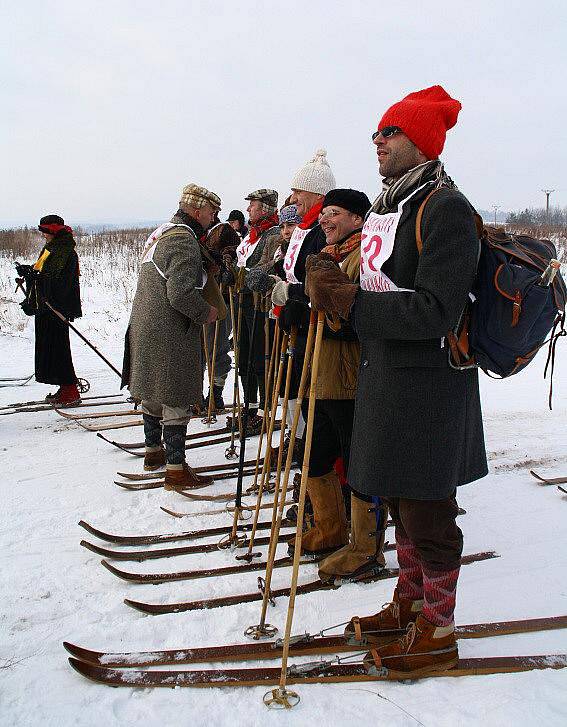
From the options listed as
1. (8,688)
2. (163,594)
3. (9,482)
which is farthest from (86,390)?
(8,688)

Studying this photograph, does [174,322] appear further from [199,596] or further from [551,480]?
[551,480]

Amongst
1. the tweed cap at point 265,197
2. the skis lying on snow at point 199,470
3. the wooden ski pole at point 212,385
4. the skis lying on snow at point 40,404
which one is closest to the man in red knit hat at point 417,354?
the skis lying on snow at point 199,470

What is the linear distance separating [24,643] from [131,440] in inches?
106

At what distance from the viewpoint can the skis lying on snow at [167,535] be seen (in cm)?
305

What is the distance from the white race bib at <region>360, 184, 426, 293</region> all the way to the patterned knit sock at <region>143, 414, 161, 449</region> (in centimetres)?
240

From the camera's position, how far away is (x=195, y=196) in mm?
3766

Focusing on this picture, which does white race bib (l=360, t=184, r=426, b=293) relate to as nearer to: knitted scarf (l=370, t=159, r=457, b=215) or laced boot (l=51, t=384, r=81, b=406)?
knitted scarf (l=370, t=159, r=457, b=215)

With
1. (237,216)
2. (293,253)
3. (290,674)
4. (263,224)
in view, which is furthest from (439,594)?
(237,216)

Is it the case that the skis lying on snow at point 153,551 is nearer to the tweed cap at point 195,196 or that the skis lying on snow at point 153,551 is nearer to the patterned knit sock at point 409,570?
the patterned knit sock at point 409,570

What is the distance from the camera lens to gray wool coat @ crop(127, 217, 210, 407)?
3545 millimetres

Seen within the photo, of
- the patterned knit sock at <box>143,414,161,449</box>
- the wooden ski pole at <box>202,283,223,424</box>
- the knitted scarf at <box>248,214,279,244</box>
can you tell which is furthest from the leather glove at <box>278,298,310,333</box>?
the wooden ski pole at <box>202,283,223,424</box>

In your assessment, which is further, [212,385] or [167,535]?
[212,385]

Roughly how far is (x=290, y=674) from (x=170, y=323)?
89.8 inches

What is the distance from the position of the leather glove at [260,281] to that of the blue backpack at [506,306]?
77.9 inches
